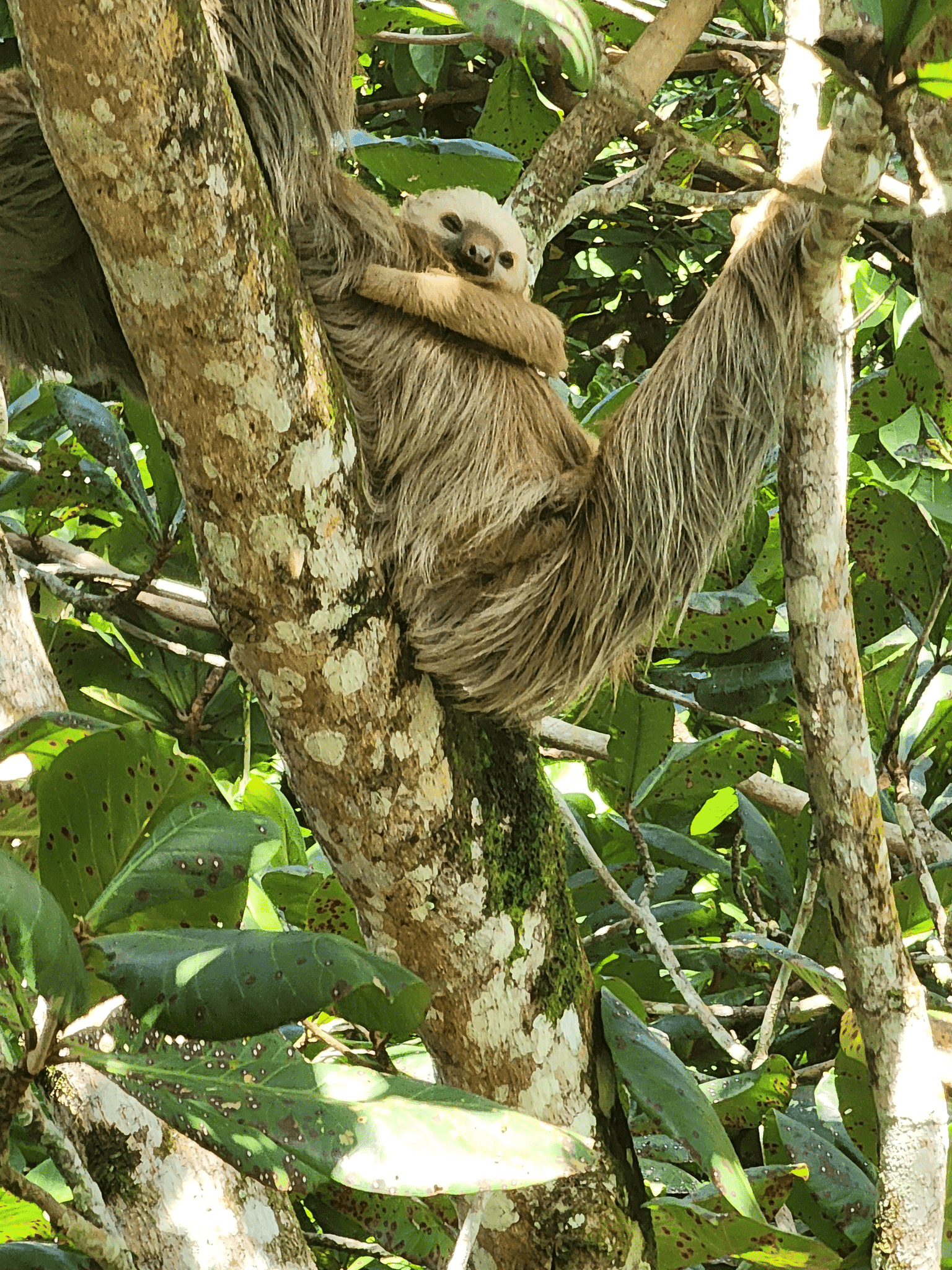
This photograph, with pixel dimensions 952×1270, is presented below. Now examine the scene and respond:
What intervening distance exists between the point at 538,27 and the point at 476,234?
134cm

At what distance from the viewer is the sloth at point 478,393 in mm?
2719

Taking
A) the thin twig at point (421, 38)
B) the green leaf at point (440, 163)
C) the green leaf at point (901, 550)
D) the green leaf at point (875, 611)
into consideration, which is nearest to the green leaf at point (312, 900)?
the green leaf at point (901, 550)

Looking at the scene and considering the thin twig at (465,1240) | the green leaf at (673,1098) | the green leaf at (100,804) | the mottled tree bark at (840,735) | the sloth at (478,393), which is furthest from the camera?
the sloth at (478,393)

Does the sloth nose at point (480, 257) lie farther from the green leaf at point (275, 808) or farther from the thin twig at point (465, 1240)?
the thin twig at point (465, 1240)

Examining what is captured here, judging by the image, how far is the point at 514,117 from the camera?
4.24 metres

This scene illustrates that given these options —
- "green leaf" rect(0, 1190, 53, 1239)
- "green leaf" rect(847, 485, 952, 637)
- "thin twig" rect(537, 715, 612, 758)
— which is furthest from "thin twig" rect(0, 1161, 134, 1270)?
"thin twig" rect(537, 715, 612, 758)

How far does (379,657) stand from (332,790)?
0.25m

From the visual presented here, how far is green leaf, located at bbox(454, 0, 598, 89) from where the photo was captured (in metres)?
1.74

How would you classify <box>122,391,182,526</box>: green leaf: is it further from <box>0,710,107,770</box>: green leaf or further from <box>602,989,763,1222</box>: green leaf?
<box>602,989,763,1222</box>: green leaf

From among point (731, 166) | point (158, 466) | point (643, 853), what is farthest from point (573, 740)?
point (731, 166)

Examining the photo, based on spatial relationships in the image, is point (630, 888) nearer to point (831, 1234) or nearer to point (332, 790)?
point (831, 1234)

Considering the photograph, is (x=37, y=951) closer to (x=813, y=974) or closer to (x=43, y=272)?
(x=813, y=974)

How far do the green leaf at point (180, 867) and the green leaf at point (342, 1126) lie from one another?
24 centimetres

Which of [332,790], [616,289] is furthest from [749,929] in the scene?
[616,289]
